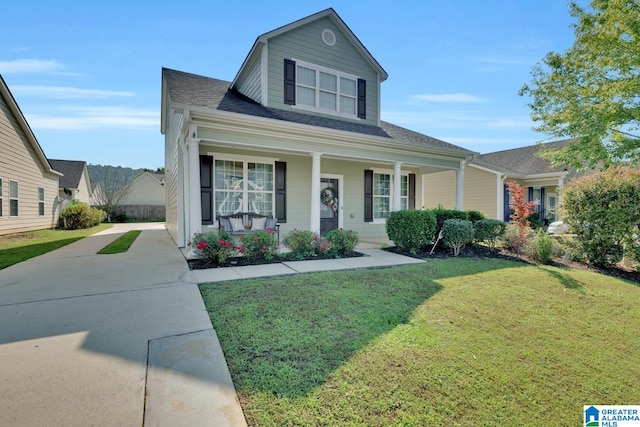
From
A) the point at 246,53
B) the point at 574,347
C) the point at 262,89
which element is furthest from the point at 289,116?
the point at 574,347

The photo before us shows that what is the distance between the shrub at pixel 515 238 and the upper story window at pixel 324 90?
18.7 feet

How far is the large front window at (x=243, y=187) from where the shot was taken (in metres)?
8.18

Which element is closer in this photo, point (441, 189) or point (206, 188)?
point (206, 188)

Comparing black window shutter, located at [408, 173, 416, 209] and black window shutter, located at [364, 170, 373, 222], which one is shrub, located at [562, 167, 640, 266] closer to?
black window shutter, located at [408, 173, 416, 209]

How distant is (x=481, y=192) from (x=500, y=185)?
45.8 inches

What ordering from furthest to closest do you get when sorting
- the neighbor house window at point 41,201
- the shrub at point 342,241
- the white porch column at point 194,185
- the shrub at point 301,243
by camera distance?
the neighbor house window at point 41,201, the shrub at point 342,241, the shrub at point 301,243, the white porch column at point 194,185

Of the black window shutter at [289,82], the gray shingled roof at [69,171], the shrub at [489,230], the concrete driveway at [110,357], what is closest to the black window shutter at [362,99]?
the black window shutter at [289,82]

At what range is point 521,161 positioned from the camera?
709 inches

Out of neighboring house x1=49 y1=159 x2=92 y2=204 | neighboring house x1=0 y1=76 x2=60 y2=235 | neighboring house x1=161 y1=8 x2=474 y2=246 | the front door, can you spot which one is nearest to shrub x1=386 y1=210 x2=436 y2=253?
neighboring house x1=161 y1=8 x2=474 y2=246

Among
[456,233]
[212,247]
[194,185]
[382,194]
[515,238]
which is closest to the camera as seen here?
[212,247]

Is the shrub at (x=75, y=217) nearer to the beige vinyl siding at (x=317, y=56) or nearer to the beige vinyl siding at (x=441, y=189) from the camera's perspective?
the beige vinyl siding at (x=317, y=56)

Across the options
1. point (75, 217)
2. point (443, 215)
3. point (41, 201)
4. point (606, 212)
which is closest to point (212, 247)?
point (443, 215)

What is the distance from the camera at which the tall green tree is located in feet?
29.2

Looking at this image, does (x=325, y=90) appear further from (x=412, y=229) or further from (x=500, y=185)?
(x=500, y=185)
